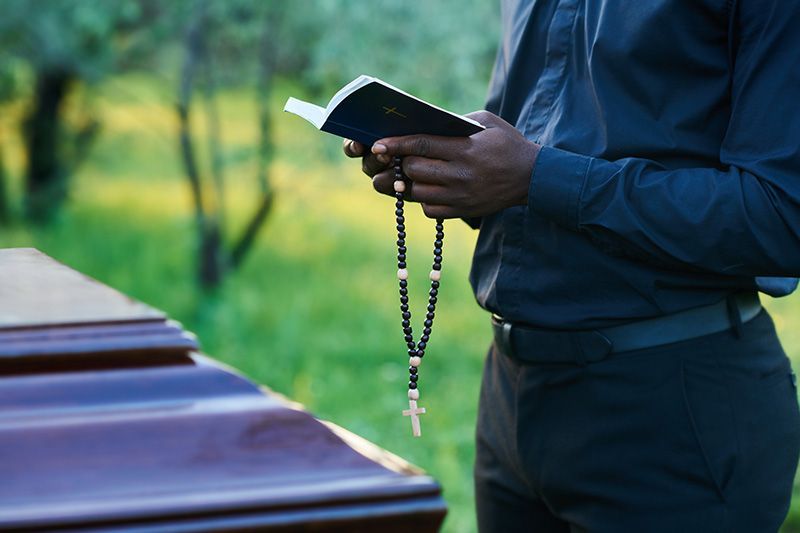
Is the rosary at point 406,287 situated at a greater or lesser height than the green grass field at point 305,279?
greater

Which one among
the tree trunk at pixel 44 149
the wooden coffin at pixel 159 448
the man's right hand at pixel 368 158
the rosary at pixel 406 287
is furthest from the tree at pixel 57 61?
the wooden coffin at pixel 159 448

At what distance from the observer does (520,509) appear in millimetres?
1926

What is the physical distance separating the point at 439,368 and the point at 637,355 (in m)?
4.24

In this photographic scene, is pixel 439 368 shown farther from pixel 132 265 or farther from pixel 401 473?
pixel 401 473

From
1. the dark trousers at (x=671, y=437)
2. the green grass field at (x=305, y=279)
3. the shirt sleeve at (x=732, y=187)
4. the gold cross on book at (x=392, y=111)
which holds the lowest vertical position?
the green grass field at (x=305, y=279)

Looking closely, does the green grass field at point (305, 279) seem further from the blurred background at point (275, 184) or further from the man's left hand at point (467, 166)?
the man's left hand at point (467, 166)

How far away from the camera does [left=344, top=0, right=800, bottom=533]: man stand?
1.60 m

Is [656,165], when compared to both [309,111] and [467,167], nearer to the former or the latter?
[467,167]

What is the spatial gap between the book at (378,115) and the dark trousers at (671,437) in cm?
Answer: 43

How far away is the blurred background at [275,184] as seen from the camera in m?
5.99

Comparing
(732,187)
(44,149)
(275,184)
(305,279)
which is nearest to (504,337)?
(732,187)

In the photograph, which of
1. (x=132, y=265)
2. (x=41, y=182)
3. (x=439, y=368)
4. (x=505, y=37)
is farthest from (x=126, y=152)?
(x=505, y=37)

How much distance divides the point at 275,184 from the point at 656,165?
525cm

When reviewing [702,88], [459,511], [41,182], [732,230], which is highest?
[702,88]
